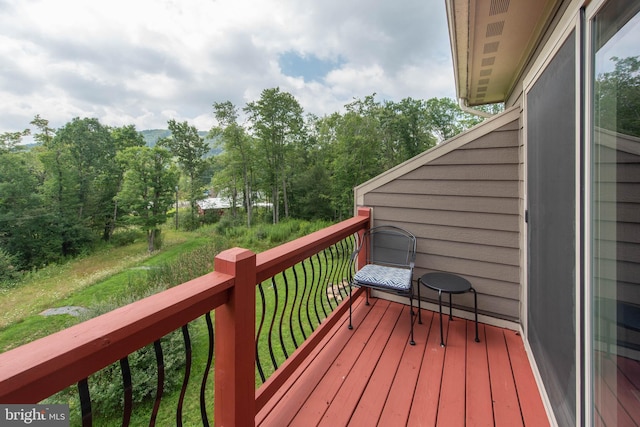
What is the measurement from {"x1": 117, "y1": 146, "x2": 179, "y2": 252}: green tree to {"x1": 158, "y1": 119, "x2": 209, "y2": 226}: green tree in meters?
4.90

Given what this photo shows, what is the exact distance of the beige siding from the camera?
2.22 m

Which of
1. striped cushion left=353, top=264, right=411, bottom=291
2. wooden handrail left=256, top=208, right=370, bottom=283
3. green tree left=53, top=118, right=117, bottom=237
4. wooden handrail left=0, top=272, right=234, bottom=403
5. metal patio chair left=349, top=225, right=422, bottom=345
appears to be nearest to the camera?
wooden handrail left=0, top=272, right=234, bottom=403

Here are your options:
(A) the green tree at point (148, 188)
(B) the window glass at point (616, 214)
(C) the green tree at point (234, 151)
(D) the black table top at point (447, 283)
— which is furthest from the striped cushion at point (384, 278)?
(A) the green tree at point (148, 188)

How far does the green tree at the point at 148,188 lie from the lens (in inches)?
590

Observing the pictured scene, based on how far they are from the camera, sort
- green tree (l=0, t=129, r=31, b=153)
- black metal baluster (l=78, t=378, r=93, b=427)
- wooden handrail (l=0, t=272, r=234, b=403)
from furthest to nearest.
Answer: green tree (l=0, t=129, r=31, b=153) → black metal baluster (l=78, t=378, r=93, b=427) → wooden handrail (l=0, t=272, r=234, b=403)

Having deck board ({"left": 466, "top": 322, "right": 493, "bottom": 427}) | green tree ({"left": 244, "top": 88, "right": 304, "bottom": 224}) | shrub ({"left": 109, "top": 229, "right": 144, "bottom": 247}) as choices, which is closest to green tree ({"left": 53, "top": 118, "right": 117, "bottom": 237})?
shrub ({"left": 109, "top": 229, "right": 144, "bottom": 247})

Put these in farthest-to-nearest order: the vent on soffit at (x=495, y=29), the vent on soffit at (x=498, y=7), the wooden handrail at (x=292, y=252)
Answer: the vent on soffit at (x=495, y=29) < the vent on soffit at (x=498, y=7) < the wooden handrail at (x=292, y=252)

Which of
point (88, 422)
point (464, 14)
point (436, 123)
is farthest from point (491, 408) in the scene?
point (436, 123)

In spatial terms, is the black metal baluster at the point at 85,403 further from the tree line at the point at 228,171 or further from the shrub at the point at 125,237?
the shrub at the point at 125,237

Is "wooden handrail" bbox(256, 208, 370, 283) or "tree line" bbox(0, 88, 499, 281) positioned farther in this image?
"tree line" bbox(0, 88, 499, 281)

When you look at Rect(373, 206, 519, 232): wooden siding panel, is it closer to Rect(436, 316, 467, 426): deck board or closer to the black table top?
the black table top

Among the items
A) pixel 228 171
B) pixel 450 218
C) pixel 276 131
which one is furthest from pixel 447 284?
pixel 228 171

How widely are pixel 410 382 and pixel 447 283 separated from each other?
84 cm

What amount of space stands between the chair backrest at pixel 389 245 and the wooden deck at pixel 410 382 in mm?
639
